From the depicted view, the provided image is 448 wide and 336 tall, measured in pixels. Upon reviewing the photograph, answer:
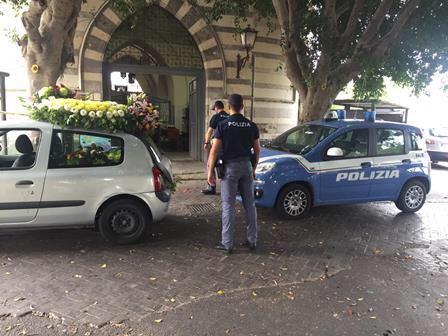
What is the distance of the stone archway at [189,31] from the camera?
1066 cm

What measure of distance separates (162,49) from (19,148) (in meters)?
7.61

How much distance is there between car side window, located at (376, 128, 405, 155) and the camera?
6803 millimetres

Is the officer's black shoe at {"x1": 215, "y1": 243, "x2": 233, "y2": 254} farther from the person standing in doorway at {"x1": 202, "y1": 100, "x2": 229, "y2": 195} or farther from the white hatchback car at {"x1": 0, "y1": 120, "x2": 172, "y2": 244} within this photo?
the person standing in doorway at {"x1": 202, "y1": 100, "x2": 229, "y2": 195}

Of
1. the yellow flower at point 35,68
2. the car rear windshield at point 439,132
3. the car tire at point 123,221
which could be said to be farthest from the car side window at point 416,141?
the car rear windshield at point 439,132

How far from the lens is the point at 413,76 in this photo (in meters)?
10.4

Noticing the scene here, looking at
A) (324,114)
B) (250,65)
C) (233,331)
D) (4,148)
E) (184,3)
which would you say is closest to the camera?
(233,331)

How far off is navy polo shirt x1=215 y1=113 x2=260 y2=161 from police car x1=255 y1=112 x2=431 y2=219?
4.72 feet

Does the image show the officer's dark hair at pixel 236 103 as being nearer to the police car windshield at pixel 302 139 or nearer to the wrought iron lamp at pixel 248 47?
the police car windshield at pixel 302 139

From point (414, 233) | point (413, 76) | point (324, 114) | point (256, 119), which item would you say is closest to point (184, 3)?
point (256, 119)

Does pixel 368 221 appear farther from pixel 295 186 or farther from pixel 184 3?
pixel 184 3

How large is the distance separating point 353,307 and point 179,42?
9.99m

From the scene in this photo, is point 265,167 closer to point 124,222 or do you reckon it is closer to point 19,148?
point 124,222

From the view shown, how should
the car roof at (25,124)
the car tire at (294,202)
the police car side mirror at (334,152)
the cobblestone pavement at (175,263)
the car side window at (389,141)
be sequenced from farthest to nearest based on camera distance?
the car side window at (389,141) → the police car side mirror at (334,152) → the car tire at (294,202) → the car roof at (25,124) → the cobblestone pavement at (175,263)

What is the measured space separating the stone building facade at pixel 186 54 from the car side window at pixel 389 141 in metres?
5.56
